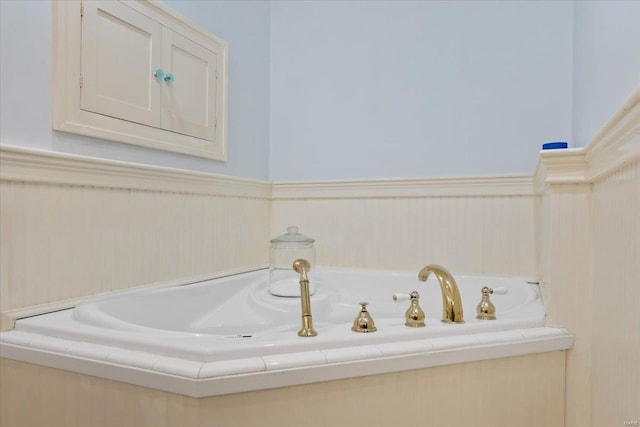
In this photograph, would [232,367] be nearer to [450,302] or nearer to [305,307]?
[305,307]

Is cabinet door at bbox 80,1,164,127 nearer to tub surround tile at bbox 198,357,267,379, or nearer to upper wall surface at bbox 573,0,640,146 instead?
tub surround tile at bbox 198,357,267,379

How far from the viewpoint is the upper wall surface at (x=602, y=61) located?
2.61 feet

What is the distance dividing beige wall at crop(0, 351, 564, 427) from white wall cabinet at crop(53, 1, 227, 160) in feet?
2.35

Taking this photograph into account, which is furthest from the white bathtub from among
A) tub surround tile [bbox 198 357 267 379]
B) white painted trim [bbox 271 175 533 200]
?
white painted trim [bbox 271 175 533 200]

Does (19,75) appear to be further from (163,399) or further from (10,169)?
(163,399)

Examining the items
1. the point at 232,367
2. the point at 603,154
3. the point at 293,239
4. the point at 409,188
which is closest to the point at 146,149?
the point at 293,239

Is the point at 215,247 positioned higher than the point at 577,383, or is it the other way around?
the point at 215,247

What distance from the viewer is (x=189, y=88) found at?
1.73 metres

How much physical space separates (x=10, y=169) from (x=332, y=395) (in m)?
0.95

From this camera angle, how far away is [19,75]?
1.13 m

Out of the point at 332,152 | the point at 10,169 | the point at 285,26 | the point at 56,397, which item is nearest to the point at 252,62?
the point at 285,26

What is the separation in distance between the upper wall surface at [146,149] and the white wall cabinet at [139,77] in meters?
0.04

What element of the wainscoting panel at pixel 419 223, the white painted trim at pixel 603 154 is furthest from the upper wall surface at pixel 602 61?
the wainscoting panel at pixel 419 223

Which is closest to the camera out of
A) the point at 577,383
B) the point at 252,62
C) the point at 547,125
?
the point at 577,383
